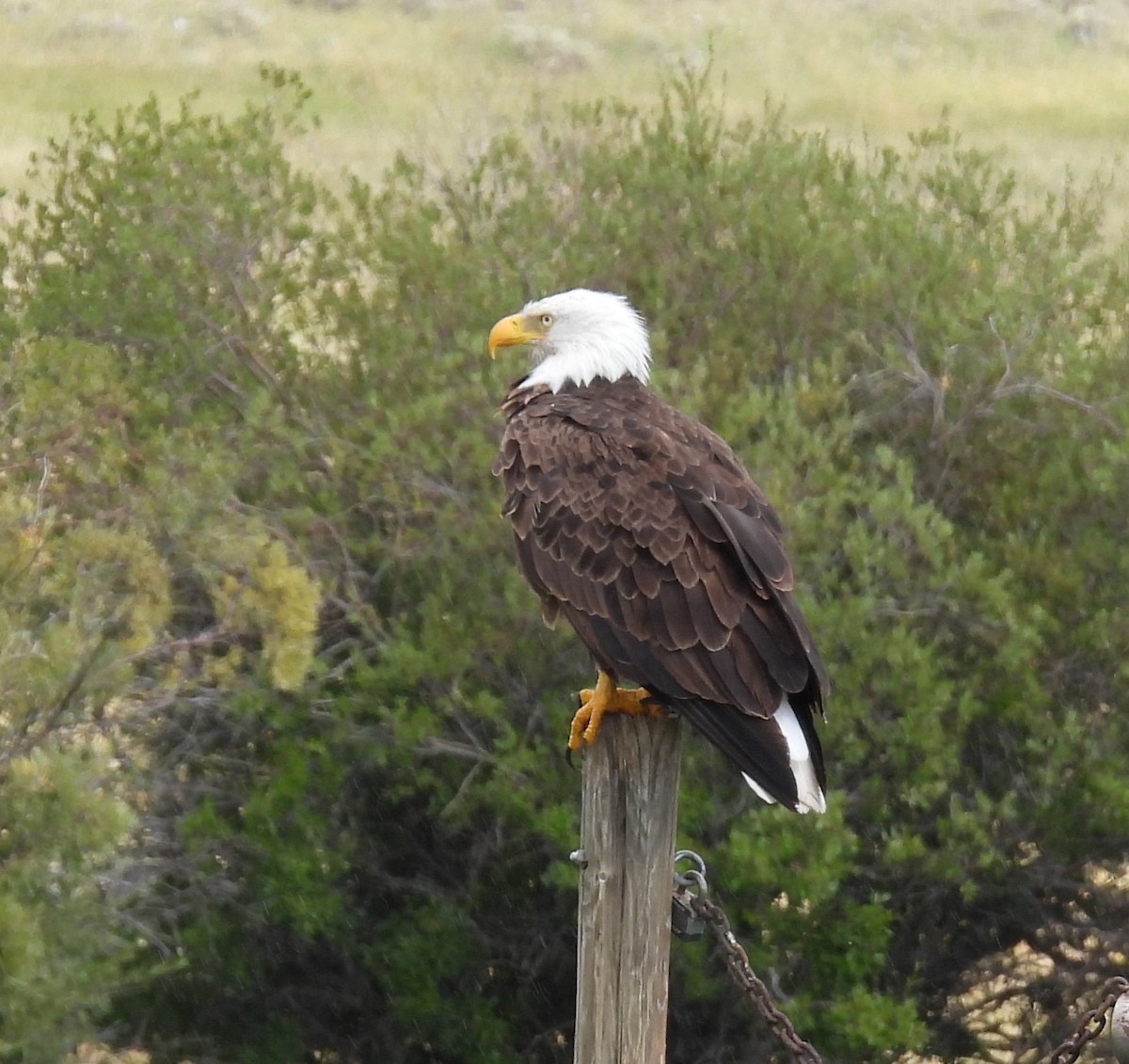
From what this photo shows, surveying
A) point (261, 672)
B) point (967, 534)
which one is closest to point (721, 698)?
point (261, 672)

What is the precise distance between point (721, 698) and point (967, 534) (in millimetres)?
5472

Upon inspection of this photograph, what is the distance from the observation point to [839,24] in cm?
3634

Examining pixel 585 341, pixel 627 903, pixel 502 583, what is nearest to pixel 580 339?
pixel 585 341

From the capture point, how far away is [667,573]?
195 inches

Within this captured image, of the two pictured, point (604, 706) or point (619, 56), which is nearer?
point (604, 706)

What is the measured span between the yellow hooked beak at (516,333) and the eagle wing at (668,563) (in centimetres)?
55

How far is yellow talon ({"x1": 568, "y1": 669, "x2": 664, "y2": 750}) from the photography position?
4.73 meters

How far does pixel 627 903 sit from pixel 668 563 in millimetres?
1431

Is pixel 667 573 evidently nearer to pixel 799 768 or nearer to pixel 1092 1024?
pixel 799 768

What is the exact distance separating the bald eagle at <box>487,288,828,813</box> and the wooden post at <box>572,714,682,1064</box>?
0.66 metres

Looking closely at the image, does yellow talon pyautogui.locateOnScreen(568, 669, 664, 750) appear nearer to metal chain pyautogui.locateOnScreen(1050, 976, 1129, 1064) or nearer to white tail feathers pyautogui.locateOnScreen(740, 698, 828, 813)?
white tail feathers pyautogui.locateOnScreen(740, 698, 828, 813)

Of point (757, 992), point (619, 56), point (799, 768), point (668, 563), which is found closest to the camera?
point (757, 992)

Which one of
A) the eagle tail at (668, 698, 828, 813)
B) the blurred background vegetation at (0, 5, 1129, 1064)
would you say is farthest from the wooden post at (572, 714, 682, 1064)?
the blurred background vegetation at (0, 5, 1129, 1064)

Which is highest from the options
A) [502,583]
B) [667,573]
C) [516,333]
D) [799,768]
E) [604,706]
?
[516,333]
